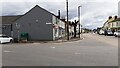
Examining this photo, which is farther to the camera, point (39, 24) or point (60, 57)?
point (39, 24)

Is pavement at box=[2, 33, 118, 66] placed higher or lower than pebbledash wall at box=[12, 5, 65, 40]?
lower

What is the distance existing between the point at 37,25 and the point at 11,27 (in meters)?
8.26

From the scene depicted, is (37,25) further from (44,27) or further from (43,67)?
(43,67)

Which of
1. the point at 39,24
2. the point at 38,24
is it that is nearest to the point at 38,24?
the point at 38,24

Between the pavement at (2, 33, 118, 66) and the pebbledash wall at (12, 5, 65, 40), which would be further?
the pebbledash wall at (12, 5, 65, 40)

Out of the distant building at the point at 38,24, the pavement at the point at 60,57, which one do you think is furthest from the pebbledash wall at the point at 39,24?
the pavement at the point at 60,57

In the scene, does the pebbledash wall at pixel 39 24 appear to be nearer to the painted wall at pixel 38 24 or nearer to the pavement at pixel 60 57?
the painted wall at pixel 38 24

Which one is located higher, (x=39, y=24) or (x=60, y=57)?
(x=39, y=24)

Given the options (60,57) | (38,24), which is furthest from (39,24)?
(60,57)

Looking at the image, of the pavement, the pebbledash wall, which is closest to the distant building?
the pebbledash wall

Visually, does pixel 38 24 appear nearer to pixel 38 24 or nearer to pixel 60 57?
pixel 38 24

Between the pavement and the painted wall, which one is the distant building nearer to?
the painted wall

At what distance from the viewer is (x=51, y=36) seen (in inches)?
1804

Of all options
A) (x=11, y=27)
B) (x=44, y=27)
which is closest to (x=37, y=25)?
(x=44, y=27)
